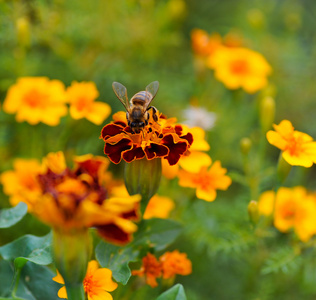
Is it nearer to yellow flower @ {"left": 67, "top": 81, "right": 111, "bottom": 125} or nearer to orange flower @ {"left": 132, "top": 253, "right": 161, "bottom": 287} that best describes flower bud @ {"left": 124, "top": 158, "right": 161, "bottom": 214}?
orange flower @ {"left": 132, "top": 253, "right": 161, "bottom": 287}

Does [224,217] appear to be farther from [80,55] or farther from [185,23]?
[185,23]

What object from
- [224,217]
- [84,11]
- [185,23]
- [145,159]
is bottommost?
[224,217]

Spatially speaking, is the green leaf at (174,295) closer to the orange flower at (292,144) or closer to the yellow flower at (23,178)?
the orange flower at (292,144)

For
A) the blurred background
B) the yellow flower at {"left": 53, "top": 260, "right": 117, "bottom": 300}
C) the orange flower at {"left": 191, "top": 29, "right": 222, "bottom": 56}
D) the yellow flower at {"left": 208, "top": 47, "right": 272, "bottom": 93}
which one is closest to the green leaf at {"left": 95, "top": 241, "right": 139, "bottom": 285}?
the yellow flower at {"left": 53, "top": 260, "right": 117, "bottom": 300}

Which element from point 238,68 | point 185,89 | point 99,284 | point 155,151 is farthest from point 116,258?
point 185,89

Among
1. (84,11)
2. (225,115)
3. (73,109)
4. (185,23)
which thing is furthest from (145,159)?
(185,23)

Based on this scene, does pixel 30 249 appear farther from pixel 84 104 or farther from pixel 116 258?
pixel 84 104
